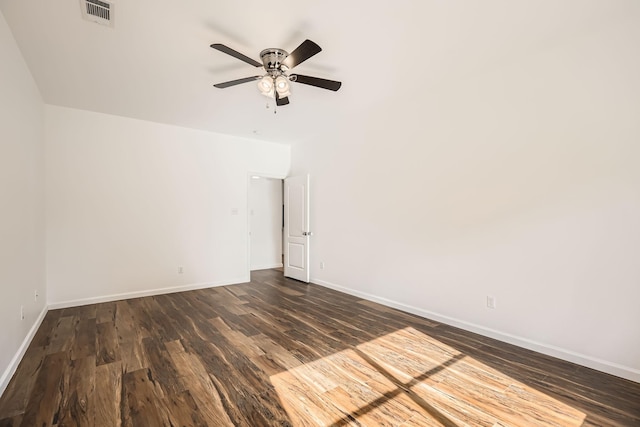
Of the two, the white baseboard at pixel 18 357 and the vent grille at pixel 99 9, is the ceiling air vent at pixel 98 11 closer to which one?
the vent grille at pixel 99 9

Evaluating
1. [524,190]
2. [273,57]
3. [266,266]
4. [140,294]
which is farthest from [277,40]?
[266,266]

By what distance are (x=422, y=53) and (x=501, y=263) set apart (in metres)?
2.27

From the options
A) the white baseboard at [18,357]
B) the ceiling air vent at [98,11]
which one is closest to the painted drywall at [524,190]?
the ceiling air vent at [98,11]

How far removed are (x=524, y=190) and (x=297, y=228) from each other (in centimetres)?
396

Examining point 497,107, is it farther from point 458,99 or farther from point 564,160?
point 564,160

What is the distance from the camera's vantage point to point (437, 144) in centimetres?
371

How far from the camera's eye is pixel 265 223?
753 cm

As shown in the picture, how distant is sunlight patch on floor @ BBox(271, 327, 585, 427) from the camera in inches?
75.7

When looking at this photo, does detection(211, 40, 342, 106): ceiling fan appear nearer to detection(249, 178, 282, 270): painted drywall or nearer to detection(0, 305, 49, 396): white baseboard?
detection(0, 305, 49, 396): white baseboard

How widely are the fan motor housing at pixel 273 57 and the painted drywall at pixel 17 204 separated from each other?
6.52ft

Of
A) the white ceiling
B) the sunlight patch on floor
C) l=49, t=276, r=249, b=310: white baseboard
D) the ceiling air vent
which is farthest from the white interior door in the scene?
the ceiling air vent

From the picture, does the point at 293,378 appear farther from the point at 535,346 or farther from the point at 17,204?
the point at 17,204

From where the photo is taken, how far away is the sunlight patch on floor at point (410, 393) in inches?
75.7

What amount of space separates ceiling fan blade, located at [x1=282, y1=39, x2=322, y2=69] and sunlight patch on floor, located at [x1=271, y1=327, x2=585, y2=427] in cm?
256
